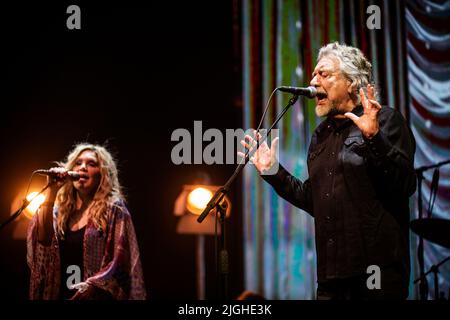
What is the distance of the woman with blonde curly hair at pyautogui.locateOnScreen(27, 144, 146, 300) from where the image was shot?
371 centimetres

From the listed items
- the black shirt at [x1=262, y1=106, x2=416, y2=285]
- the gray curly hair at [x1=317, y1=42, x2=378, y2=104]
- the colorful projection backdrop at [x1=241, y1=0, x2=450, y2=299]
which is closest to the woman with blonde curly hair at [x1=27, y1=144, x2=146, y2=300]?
the black shirt at [x1=262, y1=106, x2=416, y2=285]

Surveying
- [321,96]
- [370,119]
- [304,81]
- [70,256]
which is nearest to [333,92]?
[321,96]

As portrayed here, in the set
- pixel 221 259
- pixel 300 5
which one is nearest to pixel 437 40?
pixel 300 5

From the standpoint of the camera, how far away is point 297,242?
5.78 meters

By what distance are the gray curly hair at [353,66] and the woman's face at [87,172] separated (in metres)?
1.90

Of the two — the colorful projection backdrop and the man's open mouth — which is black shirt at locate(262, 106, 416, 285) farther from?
the colorful projection backdrop

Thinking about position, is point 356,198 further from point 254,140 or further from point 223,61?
point 223,61

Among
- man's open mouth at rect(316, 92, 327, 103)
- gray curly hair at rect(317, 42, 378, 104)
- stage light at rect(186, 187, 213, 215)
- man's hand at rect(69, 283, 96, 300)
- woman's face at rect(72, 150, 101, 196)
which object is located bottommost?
man's hand at rect(69, 283, 96, 300)

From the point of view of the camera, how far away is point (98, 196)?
405cm

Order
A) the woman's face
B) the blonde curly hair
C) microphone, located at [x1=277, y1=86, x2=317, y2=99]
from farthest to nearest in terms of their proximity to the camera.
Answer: the woman's face → the blonde curly hair → microphone, located at [x1=277, y1=86, x2=317, y2=99]

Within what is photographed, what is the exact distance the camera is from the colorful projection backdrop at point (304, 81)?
544 cm

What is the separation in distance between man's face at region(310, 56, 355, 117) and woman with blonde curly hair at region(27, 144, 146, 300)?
173 centimetres

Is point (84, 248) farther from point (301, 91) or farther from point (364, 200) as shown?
point (364, 200)

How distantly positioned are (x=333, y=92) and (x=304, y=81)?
288cm
